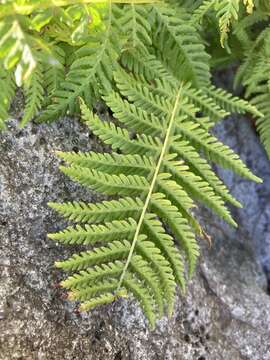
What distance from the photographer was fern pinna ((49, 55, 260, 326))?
206cm

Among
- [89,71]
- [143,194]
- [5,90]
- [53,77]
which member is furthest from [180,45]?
[5,90]

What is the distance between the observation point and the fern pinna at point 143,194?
2.06 meters

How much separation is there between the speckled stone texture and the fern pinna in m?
0.10

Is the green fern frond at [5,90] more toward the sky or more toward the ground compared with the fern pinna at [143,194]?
more toward the sky

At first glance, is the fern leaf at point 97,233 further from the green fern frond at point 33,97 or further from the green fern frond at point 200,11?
the green fern frond at point 200,11

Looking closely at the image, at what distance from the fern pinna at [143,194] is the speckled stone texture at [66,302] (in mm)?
97

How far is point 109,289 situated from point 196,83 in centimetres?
96

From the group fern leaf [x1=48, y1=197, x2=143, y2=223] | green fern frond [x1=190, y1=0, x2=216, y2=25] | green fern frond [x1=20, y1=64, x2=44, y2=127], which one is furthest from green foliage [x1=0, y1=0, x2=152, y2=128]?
fern leaf [x1=48, y1=197, x2=143, y2=223]

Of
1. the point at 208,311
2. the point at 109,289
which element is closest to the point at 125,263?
the point at 109,289

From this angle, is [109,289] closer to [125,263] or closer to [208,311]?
[125,263]

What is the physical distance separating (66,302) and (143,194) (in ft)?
1.56

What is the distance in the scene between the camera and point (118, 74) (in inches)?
90.1

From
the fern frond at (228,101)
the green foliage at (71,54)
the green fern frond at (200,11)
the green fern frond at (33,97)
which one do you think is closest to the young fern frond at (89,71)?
the green foliage at (71,54)

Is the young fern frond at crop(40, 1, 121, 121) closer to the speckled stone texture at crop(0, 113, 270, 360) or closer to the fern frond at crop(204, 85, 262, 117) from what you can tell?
the speckled stone texture at crop(0, 113, 270, 360)
